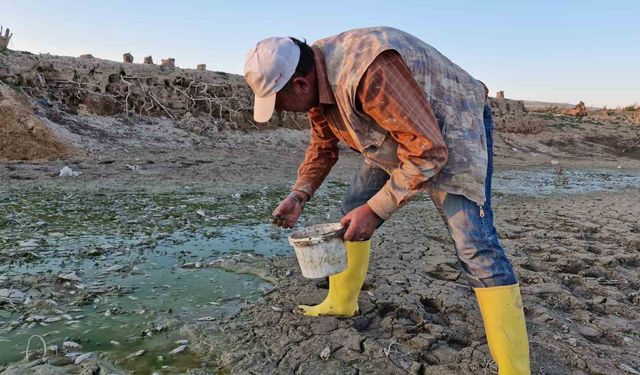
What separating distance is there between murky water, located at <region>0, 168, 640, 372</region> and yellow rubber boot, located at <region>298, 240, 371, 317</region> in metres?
0.65

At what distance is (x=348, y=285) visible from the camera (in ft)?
10.5

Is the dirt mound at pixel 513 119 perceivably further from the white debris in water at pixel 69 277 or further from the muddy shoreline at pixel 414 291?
the white debris in water at pixel 69 277

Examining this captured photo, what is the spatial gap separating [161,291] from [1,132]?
7216 millimetres

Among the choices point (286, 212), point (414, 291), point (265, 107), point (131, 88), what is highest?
point (131, 88)

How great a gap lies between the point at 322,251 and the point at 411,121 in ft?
3.01

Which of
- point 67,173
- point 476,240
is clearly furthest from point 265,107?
point 67,173

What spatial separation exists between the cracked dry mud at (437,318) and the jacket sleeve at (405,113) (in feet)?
3.71

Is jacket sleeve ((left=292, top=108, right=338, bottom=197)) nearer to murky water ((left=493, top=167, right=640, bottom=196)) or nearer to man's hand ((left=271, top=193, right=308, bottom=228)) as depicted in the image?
man's hand ((left=271, top=193, right=308, bottom=228))

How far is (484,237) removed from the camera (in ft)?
7.82

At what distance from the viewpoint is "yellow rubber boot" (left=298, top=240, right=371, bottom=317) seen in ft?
10.6

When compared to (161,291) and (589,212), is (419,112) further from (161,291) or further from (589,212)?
(589,212)

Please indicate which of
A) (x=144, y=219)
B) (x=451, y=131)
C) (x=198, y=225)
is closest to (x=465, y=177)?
(x=451, y=131)

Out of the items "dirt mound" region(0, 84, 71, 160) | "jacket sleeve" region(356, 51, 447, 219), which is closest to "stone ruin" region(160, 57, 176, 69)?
"dirt mound" region(0, 84, 71, 160)

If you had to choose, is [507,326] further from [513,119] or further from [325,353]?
[513,119]
